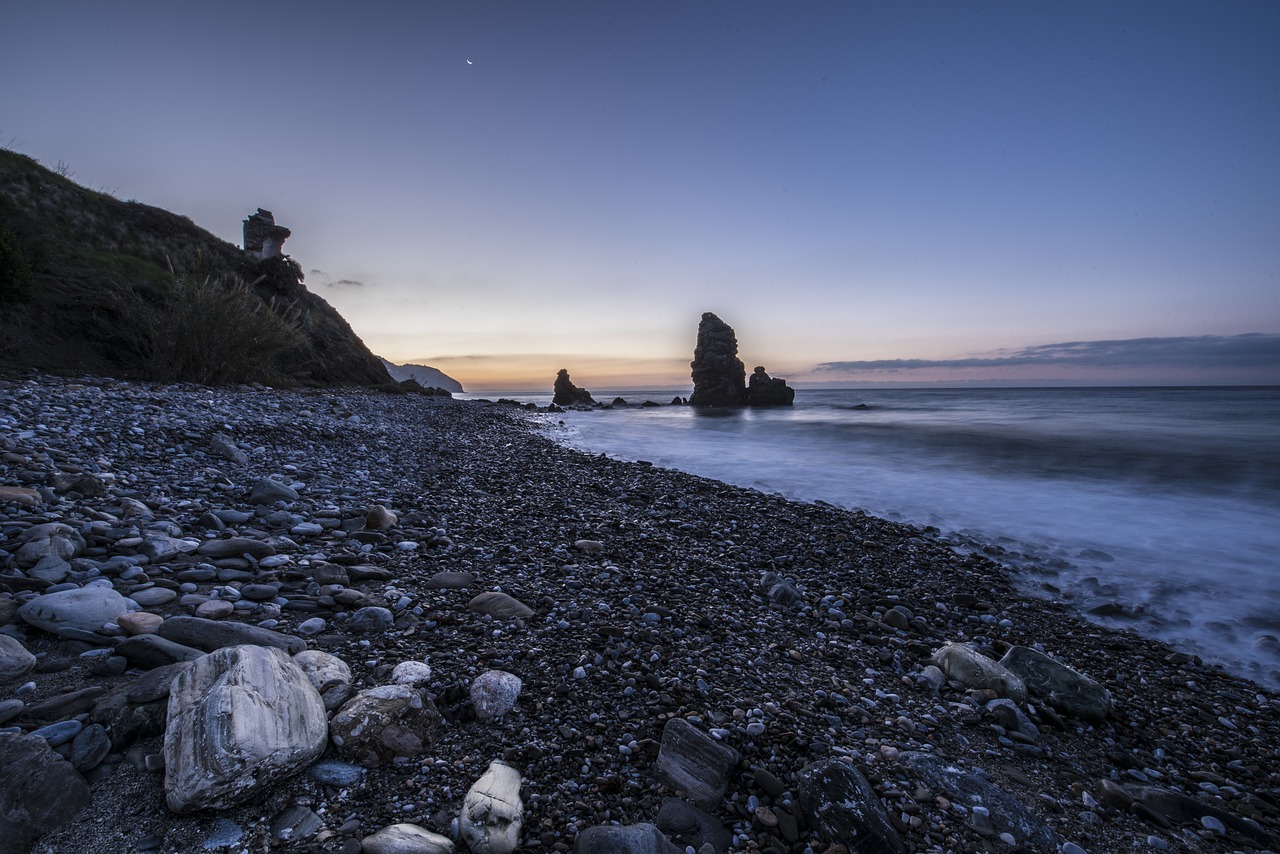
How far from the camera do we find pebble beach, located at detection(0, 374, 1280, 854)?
1760 mm

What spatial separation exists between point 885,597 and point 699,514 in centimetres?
291

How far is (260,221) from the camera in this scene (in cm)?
3581

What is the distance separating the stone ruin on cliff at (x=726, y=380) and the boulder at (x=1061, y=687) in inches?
2188

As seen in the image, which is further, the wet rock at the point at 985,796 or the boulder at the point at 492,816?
the wet rock at the point at 985,796

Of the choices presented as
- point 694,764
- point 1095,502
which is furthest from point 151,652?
point 1095,502

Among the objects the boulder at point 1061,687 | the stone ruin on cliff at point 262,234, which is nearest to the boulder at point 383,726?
the boulder at point 1061,687

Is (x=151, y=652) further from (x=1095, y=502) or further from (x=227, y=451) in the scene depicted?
(x=1095, y=502)

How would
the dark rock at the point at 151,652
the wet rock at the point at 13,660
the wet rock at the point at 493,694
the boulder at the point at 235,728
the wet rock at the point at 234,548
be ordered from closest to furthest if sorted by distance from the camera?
the boulder at the point at 235,728 → the wet rock at the point at 13,660 → the dark rock at the point at 151,652 → the wet rock at the point at 493,694 → the wet rock at the point at 234,548

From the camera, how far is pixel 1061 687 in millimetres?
3096

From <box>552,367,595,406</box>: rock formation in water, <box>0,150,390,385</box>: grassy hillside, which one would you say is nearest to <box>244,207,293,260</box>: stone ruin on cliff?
<box>0,150,390,385</box>: grassy hillside

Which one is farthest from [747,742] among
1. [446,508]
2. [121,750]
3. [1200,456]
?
[1200,456]

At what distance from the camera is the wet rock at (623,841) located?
1680 millimetres

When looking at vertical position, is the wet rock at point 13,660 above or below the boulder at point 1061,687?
above

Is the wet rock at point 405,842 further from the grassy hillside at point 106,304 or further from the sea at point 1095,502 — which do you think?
the grassy hillside at point 106,304
